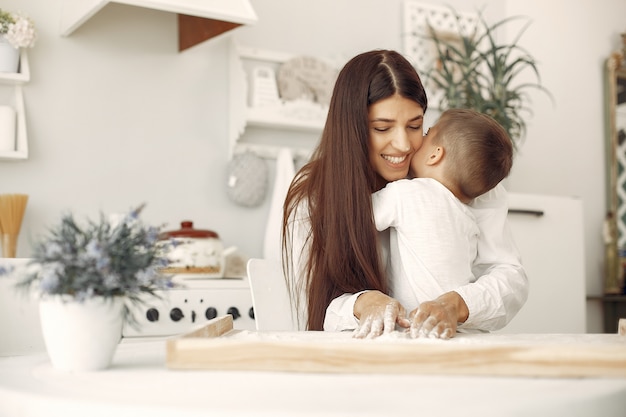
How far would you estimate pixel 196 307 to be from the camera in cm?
258

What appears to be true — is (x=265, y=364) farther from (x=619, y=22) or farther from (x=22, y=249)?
(x=619, y=22)

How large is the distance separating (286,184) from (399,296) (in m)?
1.41

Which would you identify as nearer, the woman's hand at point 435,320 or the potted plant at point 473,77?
the woman's hand at point 435,320

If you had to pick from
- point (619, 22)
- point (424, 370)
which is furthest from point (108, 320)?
point (619, 22)

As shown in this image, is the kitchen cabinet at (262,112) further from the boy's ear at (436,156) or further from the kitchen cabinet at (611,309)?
the kitchen cabinet at (611,309)

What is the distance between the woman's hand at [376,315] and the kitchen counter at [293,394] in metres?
0.43

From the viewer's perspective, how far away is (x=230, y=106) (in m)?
3.18

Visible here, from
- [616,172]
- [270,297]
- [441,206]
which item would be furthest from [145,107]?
[616,172]

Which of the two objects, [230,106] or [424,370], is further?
[230,106]

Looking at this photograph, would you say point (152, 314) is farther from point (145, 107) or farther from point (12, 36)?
point (12, 36)

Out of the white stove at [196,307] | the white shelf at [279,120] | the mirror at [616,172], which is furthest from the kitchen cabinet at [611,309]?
the white stove at [196,307]

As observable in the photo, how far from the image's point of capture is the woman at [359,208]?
5.78 feet

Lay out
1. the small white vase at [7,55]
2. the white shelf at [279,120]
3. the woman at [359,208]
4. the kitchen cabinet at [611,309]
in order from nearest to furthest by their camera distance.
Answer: the woman at [359,208] → the small white vase at [7,55] → the white shelf at [279,120] → the kitchen cabinet at [611,309]

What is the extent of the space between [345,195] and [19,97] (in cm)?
152
